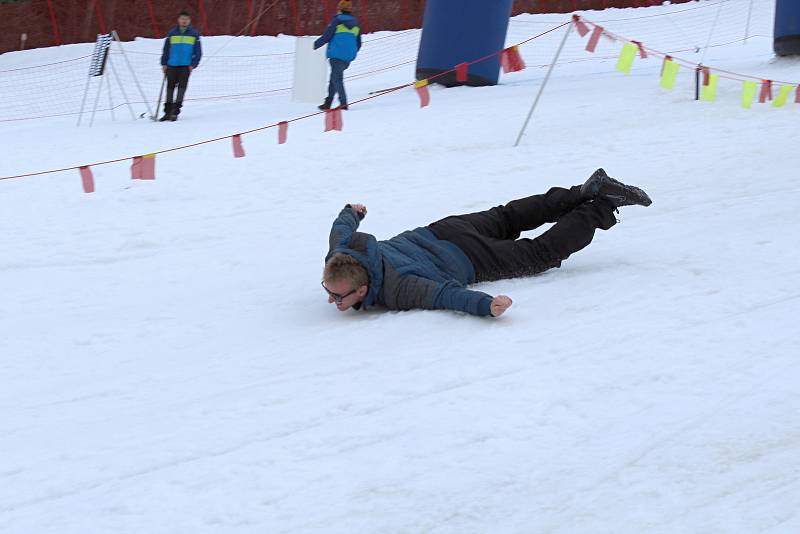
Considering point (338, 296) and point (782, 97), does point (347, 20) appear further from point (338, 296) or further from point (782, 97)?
point (338, 296)

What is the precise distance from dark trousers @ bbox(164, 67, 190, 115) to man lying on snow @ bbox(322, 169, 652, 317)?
8.62 meters

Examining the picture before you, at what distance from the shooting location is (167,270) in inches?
285

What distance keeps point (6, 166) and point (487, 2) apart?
23.6 feet

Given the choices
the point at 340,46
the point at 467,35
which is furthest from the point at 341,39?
the point at 467,35

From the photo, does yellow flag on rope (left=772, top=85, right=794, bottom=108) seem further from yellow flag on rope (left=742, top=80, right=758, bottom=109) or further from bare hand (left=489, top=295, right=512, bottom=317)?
bare hand (left=489, top=295, right=512, bottom=317)

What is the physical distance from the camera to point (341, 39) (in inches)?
550

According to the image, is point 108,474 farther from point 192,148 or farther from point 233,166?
point 192,148

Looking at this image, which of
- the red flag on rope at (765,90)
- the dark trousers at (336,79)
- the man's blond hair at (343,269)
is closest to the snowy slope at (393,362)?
the man's blond hair at (343,269)

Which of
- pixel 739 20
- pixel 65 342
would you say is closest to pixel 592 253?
pixel 65 342

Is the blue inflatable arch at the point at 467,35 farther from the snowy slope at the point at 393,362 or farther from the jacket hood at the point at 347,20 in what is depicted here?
the snowy slope at the point at 393,362

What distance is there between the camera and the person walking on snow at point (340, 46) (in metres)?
13.8

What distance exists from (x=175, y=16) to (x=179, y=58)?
25.1ft

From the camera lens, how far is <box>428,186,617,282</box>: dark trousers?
598cm

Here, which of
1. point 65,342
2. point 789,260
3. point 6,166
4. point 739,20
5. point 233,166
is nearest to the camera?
point 65,342
